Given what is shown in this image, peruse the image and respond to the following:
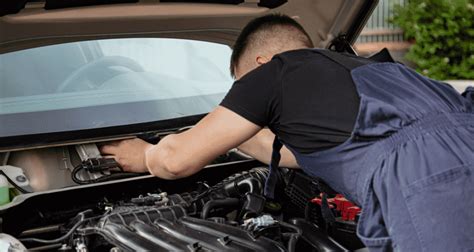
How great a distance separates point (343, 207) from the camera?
219 centimetres

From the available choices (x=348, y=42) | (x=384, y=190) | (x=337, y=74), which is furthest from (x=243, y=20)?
(x=384, y=190)

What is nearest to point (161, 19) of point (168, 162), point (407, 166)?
point (168, 162)

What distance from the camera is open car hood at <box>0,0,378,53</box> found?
7.64ft

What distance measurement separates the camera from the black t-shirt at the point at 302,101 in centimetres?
177

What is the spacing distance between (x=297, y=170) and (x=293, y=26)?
544 mm

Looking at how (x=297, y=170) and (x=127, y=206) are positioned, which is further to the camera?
(x=297, y=170)

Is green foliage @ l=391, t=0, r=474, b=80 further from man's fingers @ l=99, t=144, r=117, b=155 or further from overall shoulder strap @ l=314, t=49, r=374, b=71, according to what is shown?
overall shoulder strap @ l=314, t=49, r=374, b=71

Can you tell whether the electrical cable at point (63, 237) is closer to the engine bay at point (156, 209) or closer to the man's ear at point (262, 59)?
the engine bay at point (156, 209)

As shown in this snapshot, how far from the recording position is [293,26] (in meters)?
2.08

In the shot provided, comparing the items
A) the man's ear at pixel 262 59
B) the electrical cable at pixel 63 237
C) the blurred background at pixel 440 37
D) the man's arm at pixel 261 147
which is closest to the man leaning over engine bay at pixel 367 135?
the man's ear at pixel 262 59

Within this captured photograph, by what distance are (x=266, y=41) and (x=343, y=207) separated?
1.92 ft

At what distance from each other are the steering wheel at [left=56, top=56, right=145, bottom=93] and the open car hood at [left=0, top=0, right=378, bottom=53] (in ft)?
0.29

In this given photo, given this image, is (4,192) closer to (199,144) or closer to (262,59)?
(199,144)

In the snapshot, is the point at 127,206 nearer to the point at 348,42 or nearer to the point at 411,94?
the point at 411,94
